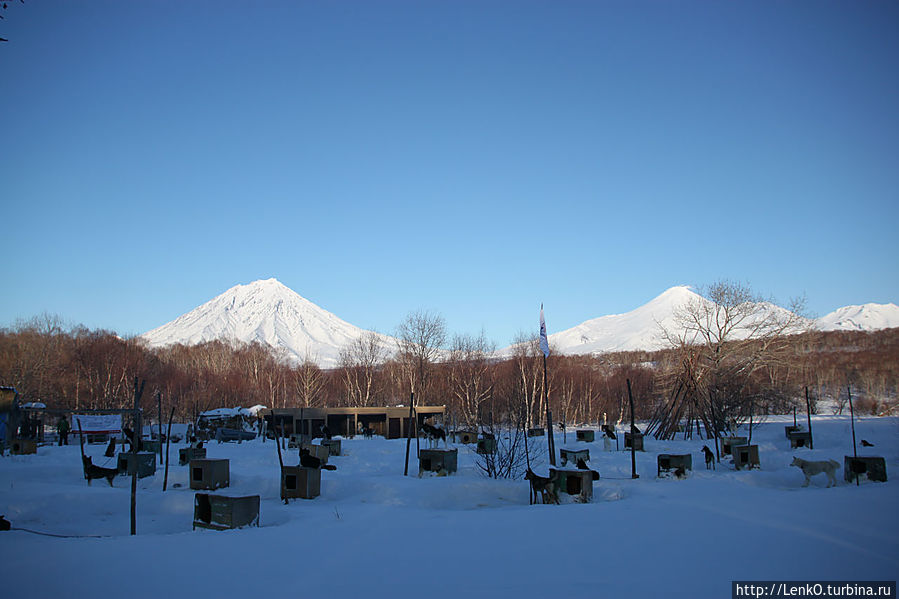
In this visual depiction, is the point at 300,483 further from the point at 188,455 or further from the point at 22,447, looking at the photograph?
the point at 22,447

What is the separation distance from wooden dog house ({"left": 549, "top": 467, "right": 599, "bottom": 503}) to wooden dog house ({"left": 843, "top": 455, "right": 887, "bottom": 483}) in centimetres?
661

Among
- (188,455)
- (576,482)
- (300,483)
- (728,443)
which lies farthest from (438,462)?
(188,455)

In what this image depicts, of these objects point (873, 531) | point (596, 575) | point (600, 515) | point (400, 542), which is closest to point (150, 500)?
point (400, 542)

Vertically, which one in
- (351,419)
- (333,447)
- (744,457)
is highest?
(744,457)

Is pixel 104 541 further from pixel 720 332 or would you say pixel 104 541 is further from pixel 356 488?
pixel 720 332

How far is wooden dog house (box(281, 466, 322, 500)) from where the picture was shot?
14.3 meters

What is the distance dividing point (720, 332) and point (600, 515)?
112 feet

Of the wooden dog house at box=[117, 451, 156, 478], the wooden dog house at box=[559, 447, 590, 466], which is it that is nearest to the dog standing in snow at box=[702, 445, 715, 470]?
the wooden dog house at box=[559, 447, 590, 466]

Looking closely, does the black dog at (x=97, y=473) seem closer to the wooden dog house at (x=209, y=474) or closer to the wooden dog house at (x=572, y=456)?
the wooden dog house at (x=209, y=474)

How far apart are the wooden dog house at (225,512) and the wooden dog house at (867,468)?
44.1 ft

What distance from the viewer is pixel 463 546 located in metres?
7.73

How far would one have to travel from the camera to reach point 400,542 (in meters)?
8.03

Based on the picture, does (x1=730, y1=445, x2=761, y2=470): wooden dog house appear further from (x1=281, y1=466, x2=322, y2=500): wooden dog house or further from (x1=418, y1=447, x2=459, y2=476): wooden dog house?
(x1=281, y1=466, x2=322, y2=500): wooden dog house

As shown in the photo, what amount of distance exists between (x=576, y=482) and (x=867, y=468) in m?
7.14
